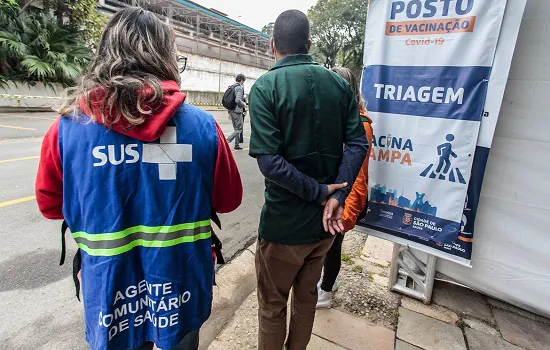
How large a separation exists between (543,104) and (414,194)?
95 centimetres

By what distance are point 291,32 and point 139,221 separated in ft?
3.50

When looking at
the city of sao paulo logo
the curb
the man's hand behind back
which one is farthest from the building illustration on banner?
the curb

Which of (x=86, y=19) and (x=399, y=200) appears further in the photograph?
(x=86, y=19)

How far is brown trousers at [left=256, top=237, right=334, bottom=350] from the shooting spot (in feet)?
5.34

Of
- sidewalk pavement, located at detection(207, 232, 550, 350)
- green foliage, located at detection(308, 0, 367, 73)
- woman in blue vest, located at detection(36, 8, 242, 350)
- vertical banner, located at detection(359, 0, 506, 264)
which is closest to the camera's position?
woman in blue vest, located at detection(36, 8, 242, 350)

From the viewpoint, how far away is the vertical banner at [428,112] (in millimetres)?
2016

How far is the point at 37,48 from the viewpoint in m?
12.9

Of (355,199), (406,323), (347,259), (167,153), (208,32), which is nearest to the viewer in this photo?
(167,153)

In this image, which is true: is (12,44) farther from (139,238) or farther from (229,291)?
(139,238)

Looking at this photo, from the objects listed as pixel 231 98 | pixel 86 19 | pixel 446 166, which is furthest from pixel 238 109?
pixel 86 19

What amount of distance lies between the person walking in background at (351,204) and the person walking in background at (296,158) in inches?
16.1

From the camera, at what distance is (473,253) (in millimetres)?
2443

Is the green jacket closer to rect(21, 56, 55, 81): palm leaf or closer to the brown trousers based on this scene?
the brown trousers

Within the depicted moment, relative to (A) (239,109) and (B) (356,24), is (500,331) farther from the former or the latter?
(B) (356,24)
